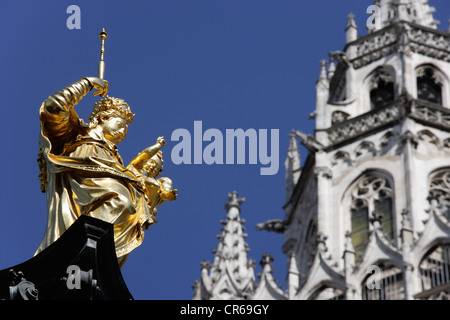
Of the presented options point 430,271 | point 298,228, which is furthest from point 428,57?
point 430,271

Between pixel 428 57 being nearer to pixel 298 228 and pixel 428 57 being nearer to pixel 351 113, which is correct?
pixel 351 113

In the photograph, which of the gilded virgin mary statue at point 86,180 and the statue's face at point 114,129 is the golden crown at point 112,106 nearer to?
the statue's face at point 114,129

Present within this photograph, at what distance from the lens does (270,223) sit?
49.1 m

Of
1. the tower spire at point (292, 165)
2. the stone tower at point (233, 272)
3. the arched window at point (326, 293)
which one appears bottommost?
the arched window at point (326, 293)

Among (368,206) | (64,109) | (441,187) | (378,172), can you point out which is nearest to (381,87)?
(378,172)

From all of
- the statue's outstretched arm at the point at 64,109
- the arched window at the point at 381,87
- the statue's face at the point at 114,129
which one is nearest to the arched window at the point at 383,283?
the arched window at the point at 381,87

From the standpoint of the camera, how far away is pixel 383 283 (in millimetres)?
40250

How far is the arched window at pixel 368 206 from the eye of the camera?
43312mm

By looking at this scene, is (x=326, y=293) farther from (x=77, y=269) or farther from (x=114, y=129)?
(x=77, y=269)

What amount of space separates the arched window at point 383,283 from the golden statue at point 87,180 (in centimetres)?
2967

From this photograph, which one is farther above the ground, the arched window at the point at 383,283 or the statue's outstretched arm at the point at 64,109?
the arched window at the point at 383,283

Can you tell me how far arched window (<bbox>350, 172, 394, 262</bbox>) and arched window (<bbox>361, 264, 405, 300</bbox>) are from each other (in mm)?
2358

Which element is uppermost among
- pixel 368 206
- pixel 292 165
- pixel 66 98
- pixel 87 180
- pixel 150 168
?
pixel 292 165

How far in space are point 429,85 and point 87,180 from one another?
136ft
